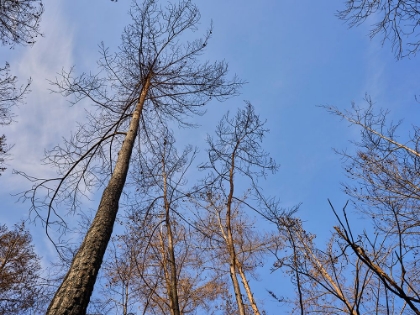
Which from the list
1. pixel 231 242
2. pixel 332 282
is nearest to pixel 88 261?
pixel 231 242

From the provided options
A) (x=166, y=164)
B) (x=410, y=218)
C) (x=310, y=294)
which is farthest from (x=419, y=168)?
(x=166, y=164)

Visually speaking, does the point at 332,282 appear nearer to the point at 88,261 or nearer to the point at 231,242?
the point at 231,242

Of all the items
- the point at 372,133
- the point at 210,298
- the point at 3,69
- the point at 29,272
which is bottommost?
the point at 210,298

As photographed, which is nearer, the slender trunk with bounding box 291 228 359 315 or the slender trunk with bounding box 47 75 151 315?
the slender trunk with bounding box 291 228 359 315

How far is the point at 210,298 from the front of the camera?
10.6 m

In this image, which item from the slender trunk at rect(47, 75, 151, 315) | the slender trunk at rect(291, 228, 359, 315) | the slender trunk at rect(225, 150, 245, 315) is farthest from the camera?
the slender trunk at rect(225, 150, 245, 315)

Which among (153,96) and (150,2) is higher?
(150,2)

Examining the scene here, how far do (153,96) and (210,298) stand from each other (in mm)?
7692

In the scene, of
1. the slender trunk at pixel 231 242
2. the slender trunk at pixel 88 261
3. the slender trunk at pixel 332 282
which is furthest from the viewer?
the slender trunk at pixel 231 242

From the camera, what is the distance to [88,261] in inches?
103

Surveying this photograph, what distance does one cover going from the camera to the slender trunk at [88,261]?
2.15 m

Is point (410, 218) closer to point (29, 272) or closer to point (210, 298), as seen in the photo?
point (210, 298)

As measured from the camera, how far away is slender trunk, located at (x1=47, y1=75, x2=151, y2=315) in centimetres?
215

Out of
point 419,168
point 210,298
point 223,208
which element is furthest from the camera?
point 210,298
